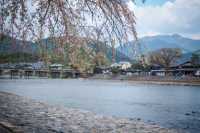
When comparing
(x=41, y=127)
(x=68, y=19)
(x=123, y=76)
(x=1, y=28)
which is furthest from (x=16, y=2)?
(x=123, y=76)

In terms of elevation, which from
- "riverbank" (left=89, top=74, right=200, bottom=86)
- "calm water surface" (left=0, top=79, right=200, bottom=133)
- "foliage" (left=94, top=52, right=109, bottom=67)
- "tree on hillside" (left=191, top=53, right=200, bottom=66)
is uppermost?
"tree on hillside" (left=191, top=53, right=200, bottom=66)

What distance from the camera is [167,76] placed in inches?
3976

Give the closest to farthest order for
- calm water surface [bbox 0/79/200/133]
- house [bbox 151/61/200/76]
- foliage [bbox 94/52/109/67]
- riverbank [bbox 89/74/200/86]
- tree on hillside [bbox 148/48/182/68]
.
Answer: foliage [bbox 94/52/109/67] → calm water surface [bbox 0/79/200/133] → riverbank [bbox 89/74/200/86] → house [bbox 151/61/200/76] → tree on hillside [bbox 148/48/182/68]

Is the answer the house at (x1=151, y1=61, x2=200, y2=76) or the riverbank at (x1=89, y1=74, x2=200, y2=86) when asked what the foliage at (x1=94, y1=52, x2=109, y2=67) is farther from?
the house at (x1=151, y1=61, x2=200, y2=76)

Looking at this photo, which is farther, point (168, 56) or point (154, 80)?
point (168, 56)

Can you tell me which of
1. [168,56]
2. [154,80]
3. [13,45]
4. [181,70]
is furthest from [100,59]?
[168,56]

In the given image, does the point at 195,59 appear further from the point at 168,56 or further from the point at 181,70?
the point at 168,56

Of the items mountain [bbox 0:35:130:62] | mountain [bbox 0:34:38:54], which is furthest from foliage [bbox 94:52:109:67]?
mountain [bbox 0:34:38:54]

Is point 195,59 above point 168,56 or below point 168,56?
below

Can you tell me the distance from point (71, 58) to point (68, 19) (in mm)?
676

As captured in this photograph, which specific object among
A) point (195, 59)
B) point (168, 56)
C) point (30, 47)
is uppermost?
point (168, 56)

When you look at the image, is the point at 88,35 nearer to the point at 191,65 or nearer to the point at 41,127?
the point at 41,127

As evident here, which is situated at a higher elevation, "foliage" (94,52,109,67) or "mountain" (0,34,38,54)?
"mountain" (0,34,38,54)

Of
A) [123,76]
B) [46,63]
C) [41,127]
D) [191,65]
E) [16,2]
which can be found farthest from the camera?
[123,76]
